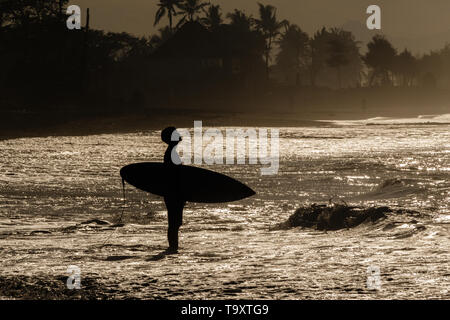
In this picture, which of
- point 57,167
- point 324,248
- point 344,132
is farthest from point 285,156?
point 324,248

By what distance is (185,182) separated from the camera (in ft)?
33.0

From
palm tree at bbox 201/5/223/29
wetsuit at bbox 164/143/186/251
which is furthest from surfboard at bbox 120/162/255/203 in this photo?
palm tree at bbox 201/5/223/29

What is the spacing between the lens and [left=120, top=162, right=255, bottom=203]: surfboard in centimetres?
1000

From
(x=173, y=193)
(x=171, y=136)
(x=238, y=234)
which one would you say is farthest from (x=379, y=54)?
(x=171, y=136)

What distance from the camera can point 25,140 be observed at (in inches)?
1339

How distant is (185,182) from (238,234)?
2684 millimetres

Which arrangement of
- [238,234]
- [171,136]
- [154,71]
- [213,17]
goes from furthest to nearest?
[213,17], [154,71], [238,234], [171,136]

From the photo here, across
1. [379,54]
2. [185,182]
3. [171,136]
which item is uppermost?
[379,54]

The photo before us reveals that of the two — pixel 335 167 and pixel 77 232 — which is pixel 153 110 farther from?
pixel 77 232

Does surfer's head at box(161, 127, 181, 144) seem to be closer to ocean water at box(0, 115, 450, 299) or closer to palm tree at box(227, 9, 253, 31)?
ocean water at box(0, 115, 450, 299)

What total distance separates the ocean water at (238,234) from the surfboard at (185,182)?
63 centimetres

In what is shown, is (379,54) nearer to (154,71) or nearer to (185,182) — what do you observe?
(154,71)

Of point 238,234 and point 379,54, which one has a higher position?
point 379,54
